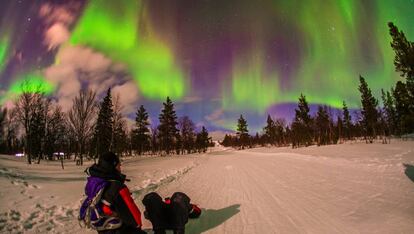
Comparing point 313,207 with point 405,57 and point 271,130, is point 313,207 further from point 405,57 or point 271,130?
point 271,130

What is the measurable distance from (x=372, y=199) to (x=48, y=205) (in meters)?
8.77

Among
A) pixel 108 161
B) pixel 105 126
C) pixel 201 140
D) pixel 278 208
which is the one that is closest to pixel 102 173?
pixel 108 161

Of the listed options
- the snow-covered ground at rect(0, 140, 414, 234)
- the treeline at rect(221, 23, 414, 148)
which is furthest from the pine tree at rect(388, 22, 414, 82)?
the snow-covered ground at rect(0, 140, 414, 234)

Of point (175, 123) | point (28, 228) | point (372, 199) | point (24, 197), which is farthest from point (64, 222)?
point (175, 123)

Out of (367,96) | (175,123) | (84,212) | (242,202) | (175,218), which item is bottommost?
(242,202)

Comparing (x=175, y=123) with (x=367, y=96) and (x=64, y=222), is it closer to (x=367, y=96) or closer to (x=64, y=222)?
(x=367, y=96)

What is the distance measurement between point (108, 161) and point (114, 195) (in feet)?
1.39

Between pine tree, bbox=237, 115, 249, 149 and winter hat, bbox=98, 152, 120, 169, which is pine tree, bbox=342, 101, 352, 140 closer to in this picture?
pine tree, bbox=237, 115, 249, 149

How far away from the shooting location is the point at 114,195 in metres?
3.07

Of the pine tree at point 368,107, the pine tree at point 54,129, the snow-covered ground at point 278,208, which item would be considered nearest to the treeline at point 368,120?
the pine tree at point 368,107

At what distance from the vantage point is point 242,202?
7051 mm

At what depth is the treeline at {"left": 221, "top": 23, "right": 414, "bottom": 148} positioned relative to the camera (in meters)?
31.5

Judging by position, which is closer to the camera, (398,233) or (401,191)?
(398,233)

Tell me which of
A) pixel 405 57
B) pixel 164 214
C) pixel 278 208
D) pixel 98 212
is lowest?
pixel 278 208
